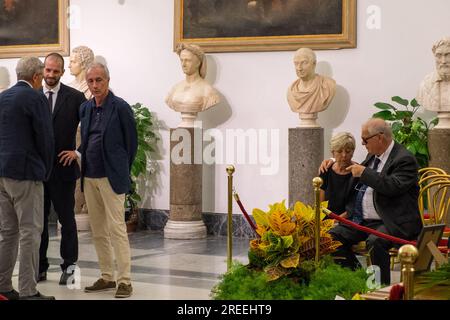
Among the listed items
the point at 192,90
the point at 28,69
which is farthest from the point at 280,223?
the point at 192,90

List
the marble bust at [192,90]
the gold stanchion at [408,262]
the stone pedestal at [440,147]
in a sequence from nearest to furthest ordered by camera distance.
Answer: the gold stanchion at [408,262] < the stone pedestal at [440,147] < the marble bust at [192,90]

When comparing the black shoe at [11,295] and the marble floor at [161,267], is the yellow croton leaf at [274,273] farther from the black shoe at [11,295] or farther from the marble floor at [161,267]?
the black shoe at [11,295]

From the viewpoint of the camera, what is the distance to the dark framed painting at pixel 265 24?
10359 mm

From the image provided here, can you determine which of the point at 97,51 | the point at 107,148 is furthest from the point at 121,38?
the point at 107,148

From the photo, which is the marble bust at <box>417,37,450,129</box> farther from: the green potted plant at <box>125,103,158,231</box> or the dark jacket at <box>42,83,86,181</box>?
the dark jacket at <box>42,83,86,181</box>

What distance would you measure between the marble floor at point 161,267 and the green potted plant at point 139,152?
27 centimetres

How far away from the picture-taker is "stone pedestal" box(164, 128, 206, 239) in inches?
420

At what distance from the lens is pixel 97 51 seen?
11992 millimetres

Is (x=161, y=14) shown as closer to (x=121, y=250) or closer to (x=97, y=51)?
(x=97, y=51)

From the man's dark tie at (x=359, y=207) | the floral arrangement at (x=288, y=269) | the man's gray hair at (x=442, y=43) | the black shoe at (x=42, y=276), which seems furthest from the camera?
the man's gray hair at (x=442, y=43)

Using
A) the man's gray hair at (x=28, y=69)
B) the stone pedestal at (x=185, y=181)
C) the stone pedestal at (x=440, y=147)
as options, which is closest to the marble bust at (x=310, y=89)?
the stone pedestal at (x=440, y=147)

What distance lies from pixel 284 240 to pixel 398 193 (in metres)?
1.50

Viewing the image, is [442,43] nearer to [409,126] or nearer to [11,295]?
[409,126]
